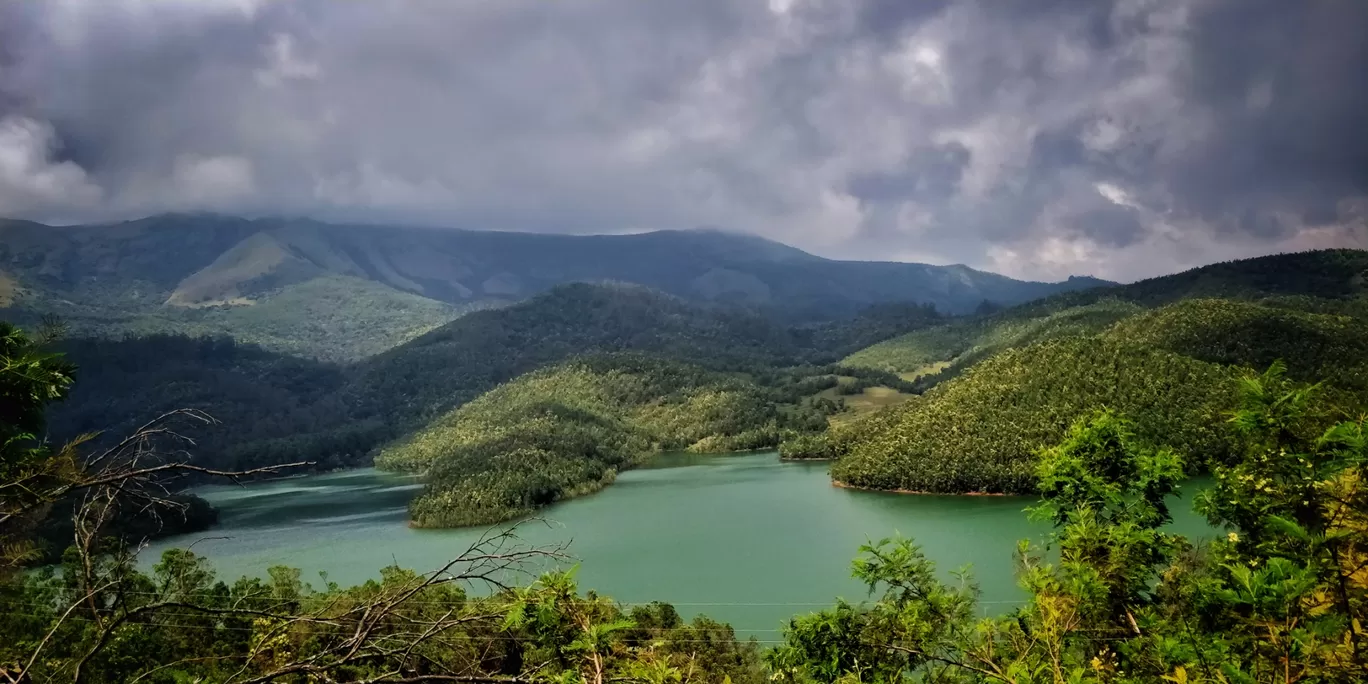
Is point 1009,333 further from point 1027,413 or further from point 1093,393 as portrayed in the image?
point 1027,413

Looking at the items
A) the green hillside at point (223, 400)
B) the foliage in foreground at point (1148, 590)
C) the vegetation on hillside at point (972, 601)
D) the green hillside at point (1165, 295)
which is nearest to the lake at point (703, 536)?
the foliage in foreground at point (1148, 590)

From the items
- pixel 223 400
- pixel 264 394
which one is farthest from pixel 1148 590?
pixel 264 394

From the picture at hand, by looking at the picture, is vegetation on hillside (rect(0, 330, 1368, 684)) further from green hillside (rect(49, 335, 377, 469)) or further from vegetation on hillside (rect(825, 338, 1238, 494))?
green hillside (rect(49, 335, 377, 469))

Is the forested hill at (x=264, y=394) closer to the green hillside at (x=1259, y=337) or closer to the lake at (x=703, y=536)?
the lake at (x=703, y=536)

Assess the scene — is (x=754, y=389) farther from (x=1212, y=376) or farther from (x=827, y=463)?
(x=1212, y=376)

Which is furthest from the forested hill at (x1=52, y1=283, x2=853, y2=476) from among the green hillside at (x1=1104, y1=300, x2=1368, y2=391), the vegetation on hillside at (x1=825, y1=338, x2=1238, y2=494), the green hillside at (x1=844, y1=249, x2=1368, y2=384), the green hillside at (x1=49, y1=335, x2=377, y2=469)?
the green hillside at (x1=1104, y1=300, x2=1368, y2=391)

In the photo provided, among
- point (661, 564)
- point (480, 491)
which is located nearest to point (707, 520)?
point (661, 564)
